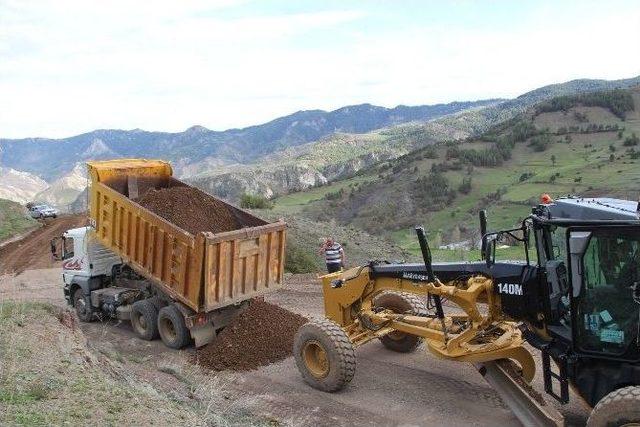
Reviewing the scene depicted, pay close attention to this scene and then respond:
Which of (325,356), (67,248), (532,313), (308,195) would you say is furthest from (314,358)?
(308,195)

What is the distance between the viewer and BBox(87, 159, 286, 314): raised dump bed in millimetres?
9836

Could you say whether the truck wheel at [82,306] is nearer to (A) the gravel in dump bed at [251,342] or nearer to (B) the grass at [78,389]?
(B) the grass at [78,389]

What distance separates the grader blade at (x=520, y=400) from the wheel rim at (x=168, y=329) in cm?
558

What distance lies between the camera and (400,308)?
32.1 feet

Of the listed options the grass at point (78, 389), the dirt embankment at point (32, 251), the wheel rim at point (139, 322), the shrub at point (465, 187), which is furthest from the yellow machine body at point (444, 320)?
the shrub at point (465, 187)

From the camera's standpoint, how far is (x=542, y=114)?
82375 mm

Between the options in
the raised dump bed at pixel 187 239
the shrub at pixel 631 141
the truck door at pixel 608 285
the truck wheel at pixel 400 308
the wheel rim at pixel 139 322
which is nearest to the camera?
the truck door at pixel 608 285

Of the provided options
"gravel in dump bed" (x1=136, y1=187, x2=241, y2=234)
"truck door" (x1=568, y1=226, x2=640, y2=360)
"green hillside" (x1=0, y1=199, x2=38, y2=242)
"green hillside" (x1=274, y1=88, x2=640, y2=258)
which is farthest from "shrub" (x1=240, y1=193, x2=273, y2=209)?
"truck door" (x1=568, y1=226, x2=640, y2=360)

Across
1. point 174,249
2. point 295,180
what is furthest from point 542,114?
point 174,249

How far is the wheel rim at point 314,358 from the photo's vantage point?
8.69 metres

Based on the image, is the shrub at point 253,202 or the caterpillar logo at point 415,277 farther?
the shrub at point 253,202

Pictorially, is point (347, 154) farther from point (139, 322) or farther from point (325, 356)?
point (325, 356)

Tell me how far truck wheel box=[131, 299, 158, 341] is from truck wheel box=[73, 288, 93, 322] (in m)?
1.66

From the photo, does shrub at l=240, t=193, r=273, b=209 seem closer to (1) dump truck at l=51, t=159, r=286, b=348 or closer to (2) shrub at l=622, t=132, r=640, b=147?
(1) dump truck at l=51, t=159, r=286, b=348
